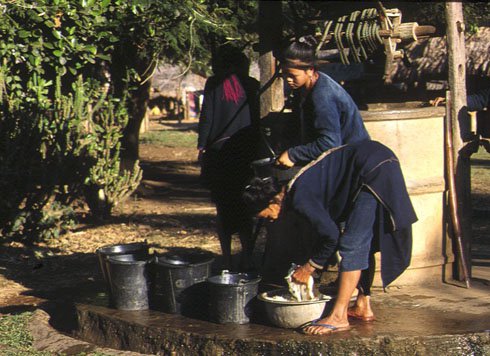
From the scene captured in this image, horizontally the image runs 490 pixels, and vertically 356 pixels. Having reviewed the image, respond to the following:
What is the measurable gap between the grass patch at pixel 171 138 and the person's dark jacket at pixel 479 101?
59.0 ft

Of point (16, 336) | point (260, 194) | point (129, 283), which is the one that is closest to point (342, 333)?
point (260, 194)

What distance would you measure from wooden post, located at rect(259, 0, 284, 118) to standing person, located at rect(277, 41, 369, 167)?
1.19 m

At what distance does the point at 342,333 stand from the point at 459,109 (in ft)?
7.49

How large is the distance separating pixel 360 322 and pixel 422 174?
5.18 feet

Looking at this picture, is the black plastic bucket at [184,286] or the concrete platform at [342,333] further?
the black plastic bucket at [184,286]

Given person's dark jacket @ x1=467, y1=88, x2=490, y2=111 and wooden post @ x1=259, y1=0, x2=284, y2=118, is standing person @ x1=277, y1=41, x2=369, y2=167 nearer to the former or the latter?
wooden post @ x1=259, y1=0, x2=284, y2=118

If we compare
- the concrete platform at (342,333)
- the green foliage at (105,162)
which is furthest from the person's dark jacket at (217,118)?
the green foliage at (105,162)

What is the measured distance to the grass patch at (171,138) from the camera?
26.4 m

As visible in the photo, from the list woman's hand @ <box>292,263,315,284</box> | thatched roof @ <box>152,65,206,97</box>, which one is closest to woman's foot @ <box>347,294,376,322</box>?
woman's hand @ <box>292,263,315,284</box>

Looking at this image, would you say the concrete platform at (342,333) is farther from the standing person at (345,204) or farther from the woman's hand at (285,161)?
the woman's hand at (285,161)

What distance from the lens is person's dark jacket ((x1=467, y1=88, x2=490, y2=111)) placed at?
7664 mm

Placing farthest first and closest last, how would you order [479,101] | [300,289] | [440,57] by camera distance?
[440,57]
[479,101]
[300,289]

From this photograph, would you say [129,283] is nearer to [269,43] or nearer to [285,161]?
[285,161]

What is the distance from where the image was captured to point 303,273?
6.03m
